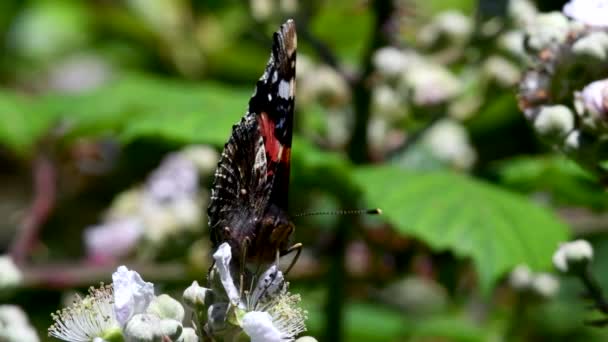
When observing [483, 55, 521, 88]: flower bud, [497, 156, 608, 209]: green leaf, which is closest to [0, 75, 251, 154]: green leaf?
[483, 55, 521, 88]: flower bud

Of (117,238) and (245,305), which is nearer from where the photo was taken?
(245,305)

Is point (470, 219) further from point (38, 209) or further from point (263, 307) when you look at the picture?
point (38, 209)

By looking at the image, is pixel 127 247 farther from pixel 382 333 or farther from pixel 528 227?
pixel 528 227

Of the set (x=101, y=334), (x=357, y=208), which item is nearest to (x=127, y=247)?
(x=357, y=208)

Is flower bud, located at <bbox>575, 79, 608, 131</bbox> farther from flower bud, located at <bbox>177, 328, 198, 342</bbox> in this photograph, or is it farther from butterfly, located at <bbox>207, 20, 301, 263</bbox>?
flower bud, located at <bbox>177, 328, 198, 342</bbox>

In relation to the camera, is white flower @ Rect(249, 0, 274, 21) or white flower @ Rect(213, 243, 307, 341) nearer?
white flower @ Rect(213, 243, 307, 341)

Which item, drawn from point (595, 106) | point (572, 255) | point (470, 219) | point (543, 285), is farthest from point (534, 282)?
point (595, 106)
